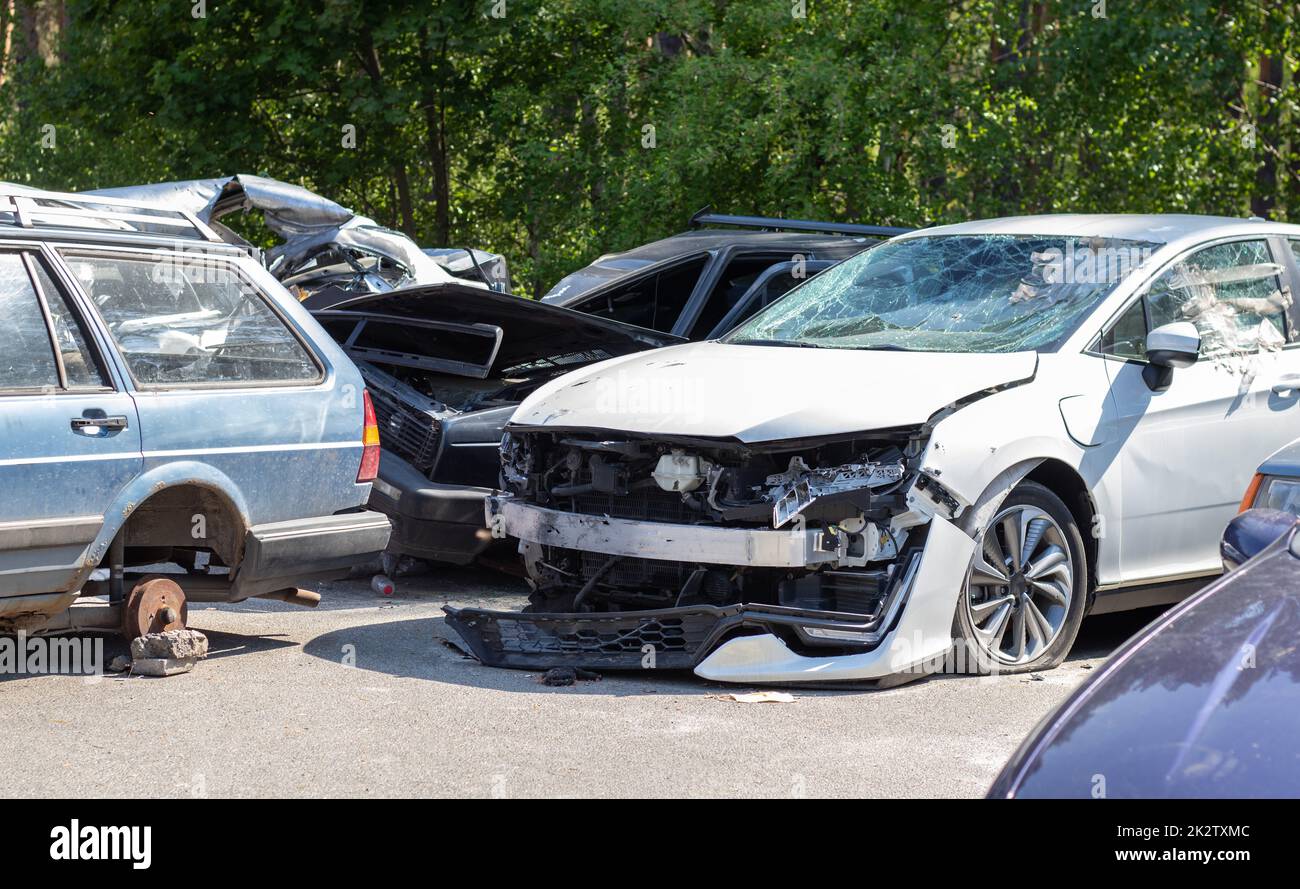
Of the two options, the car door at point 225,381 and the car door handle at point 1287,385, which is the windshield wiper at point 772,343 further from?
the car door handle at point 1287,385

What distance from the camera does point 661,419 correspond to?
5.72 m

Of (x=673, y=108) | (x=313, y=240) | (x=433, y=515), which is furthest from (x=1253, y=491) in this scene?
(x=673, y=108)

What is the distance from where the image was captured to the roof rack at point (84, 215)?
575 centimetres

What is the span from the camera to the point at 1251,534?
3.53m

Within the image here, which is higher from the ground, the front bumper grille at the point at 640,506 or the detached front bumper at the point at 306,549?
the front bumper grille at the point at 640,506

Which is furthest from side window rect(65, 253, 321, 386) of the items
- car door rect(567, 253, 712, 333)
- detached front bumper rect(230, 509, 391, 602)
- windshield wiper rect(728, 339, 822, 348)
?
car door rect(567, 253, 712, 333)

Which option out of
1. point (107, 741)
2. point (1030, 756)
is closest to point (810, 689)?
point (107, 741)

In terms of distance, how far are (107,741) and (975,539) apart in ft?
10.1

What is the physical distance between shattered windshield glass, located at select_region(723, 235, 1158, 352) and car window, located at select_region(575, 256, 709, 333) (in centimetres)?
181

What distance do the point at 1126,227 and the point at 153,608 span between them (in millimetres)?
4513

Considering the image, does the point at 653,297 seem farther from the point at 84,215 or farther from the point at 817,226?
the point at 84,215

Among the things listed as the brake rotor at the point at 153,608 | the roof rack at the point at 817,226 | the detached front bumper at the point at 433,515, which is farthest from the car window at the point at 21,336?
the roof rack at the point at 817,226

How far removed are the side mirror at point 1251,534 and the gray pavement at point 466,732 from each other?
121cm
